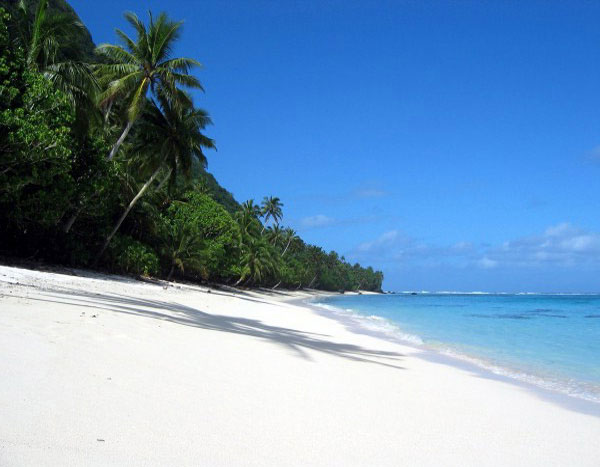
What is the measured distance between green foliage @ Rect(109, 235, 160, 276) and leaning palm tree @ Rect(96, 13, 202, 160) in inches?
213

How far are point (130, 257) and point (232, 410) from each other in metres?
20.6

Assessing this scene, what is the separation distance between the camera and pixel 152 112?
820 inches

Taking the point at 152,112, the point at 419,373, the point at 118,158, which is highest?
the point at 152,112

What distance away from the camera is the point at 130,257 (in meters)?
Result: 22.2

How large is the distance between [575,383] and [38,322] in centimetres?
818

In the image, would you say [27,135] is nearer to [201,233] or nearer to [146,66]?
[146,66]

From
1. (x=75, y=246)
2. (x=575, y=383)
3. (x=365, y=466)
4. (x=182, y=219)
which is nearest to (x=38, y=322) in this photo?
(x=365, y=466)

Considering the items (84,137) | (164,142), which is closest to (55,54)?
(84,137)

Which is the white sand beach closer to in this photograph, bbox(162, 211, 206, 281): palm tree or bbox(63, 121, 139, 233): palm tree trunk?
bbox(63, 121, 139, 233): palm tree trunk

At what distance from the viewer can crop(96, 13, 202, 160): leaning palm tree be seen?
18.4 meters

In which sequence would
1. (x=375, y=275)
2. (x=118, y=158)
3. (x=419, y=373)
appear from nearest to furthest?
(x=419, y=373)
(x=118, y=158)
(x=375, y=275)

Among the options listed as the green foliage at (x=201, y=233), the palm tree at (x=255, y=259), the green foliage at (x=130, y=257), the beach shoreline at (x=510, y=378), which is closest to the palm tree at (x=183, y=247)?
the green foliage at (x=201, y=233)

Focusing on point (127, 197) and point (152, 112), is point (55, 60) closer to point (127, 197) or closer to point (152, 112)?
point (152, 112)

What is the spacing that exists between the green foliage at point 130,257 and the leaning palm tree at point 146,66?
5.42 meters
